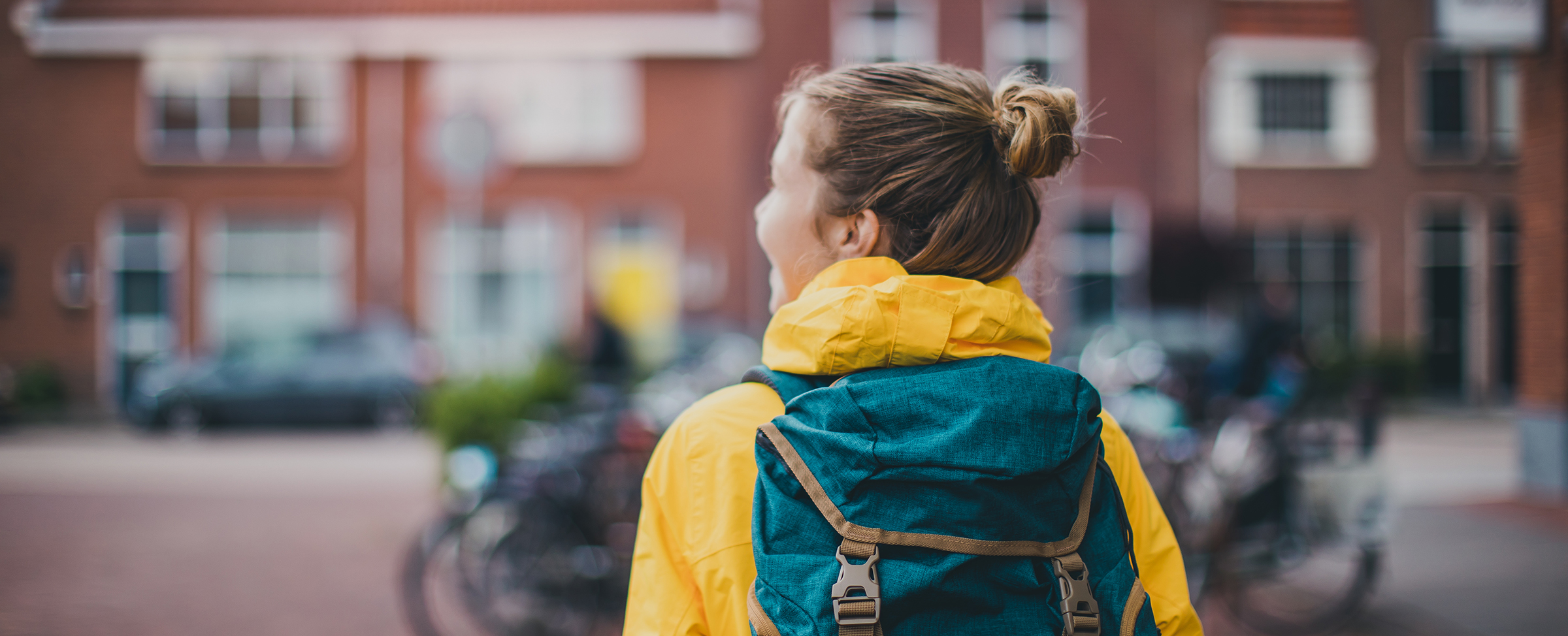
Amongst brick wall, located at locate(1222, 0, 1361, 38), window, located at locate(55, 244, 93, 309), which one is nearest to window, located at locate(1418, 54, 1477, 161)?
brick wall, located at locate(1222, 0, 1361, 38)

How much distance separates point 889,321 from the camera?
1.05m

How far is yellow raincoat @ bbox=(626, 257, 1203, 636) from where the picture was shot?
3.46ft

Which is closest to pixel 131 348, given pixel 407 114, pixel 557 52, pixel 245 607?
pixel 407 114

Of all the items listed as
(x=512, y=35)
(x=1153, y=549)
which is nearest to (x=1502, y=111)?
(x=512, y=35)

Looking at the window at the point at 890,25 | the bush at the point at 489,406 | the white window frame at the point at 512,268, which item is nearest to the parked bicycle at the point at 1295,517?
the bush at the point at 489,406

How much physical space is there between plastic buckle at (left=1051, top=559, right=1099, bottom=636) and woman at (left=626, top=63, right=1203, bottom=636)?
0.68ft

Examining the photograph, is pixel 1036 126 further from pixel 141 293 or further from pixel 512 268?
pixel 141 293

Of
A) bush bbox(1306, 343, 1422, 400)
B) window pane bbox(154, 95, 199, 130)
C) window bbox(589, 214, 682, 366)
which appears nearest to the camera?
bush bbox(1306, 343, 1422, 400)

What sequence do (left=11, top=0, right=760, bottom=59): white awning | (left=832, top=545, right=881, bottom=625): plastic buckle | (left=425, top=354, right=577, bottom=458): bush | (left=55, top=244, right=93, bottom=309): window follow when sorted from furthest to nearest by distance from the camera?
1. (left=11, top=0, right=760, bottom=59): white awning
2. (left=55, top=244, right=93, bottom=309): window
3. (left=425, top=354, right=577, bottom=458): bush
4. (left=832, top=545, right=881, bottom=625): plastic buckle

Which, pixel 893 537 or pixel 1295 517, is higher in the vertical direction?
pixel 893 537

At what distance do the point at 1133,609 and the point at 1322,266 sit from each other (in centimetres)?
1890

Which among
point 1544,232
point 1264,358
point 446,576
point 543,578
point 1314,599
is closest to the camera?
point 446,576

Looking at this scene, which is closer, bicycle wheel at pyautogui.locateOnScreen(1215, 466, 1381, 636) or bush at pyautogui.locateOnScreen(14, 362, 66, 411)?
bicycle wheel at pyautogui.locateOnScreen(1215, 466, 1381, 636)

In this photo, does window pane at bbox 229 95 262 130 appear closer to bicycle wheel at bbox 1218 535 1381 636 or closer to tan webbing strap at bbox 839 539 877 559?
bicycle wheel at bbox 1218 535 1381 636
